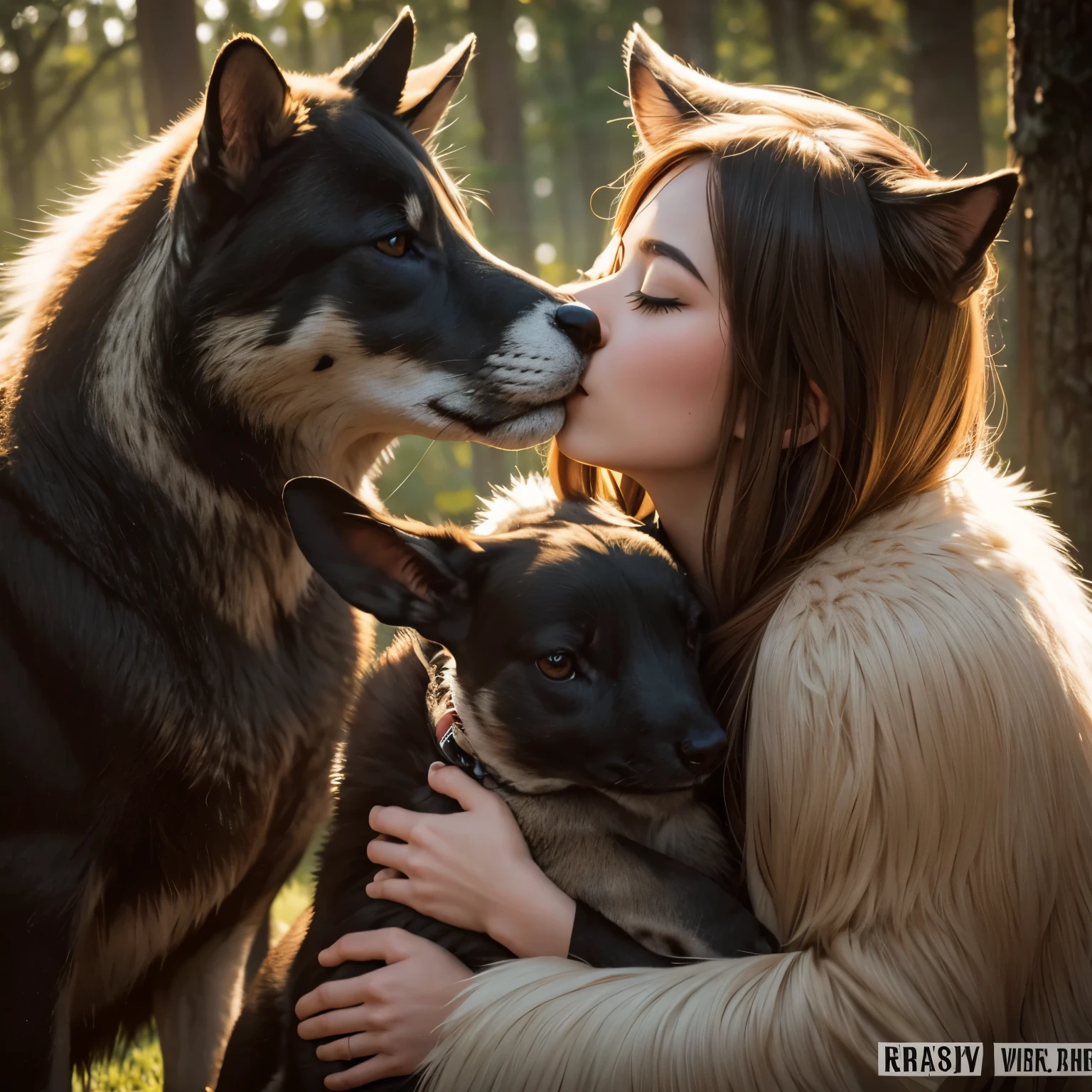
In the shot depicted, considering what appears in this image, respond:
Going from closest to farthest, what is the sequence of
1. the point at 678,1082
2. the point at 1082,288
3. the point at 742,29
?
1. the point at 678,1082
2. the point at 1082,288
3. the point at 742,29

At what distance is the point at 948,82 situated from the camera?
7.82m

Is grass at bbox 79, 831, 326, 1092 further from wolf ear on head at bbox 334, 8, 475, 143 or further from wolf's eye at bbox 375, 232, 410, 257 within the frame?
wolf ear on head at bbox 334, 8, 475, 143

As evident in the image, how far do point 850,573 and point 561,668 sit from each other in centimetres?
75

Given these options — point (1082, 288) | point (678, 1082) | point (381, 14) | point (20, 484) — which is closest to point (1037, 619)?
point (678, 1082)

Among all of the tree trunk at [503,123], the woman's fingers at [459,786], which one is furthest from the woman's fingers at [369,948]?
the tree trunk at [503,123]

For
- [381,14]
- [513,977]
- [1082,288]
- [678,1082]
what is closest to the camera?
[678,1082]

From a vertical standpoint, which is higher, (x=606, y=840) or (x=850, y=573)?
(x=850, y=573)

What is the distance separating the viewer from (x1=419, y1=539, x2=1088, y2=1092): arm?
2246mm

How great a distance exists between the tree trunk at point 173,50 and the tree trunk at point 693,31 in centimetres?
500

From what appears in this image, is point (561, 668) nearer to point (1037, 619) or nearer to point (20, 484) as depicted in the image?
point (1037, 619)

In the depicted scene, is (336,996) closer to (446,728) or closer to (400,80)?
(446,728)

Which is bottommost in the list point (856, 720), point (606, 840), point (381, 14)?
point (606, 840)

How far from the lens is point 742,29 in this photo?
69.7 ft

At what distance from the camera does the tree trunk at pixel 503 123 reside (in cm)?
1043
